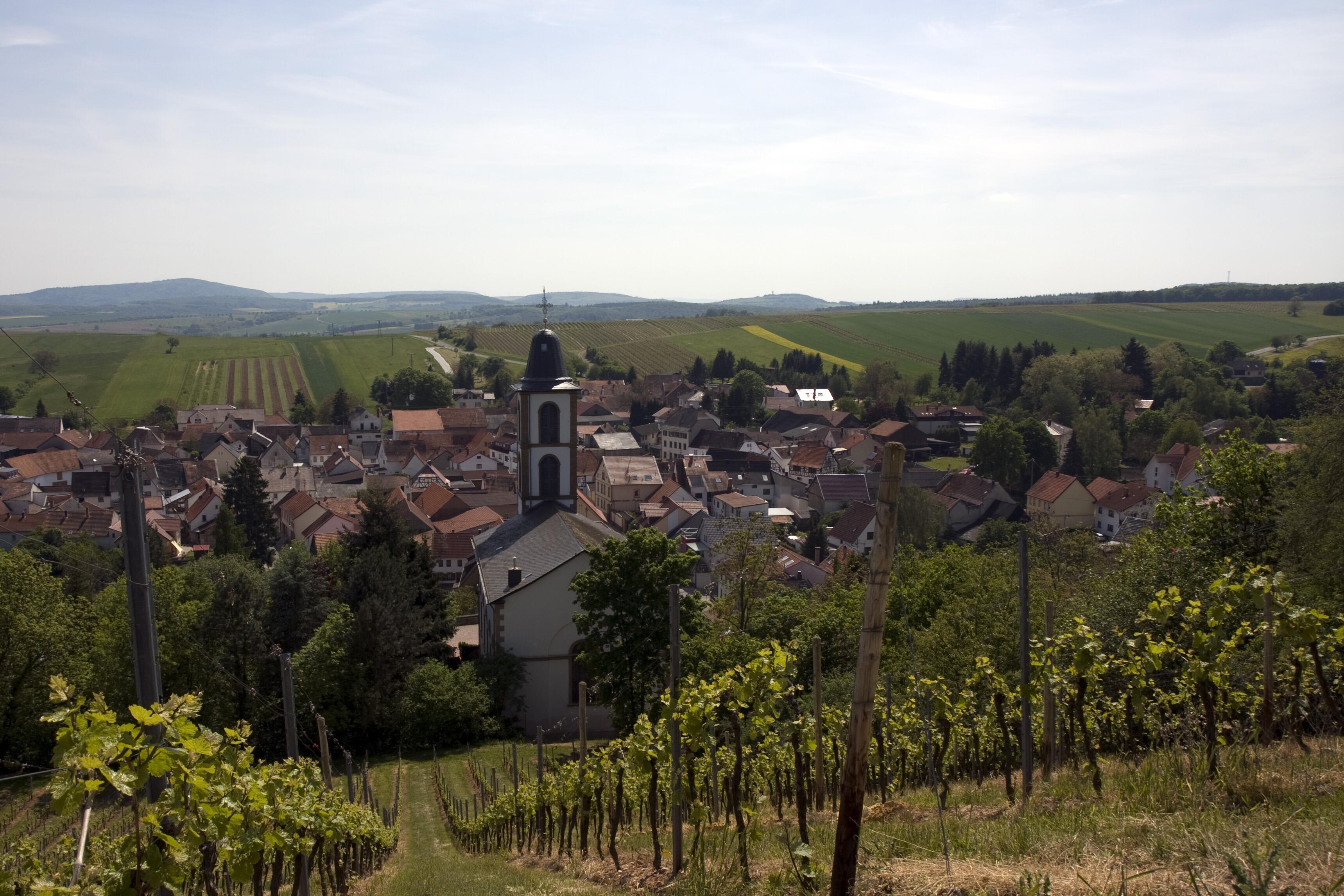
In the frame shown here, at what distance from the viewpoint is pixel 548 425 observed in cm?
3378

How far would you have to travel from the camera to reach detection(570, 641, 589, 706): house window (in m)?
26.2

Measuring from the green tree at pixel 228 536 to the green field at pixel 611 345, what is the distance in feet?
200

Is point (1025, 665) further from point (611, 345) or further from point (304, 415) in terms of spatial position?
point (611, 345)

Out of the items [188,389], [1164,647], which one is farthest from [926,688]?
[188,389]

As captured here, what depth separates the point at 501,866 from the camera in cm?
1154

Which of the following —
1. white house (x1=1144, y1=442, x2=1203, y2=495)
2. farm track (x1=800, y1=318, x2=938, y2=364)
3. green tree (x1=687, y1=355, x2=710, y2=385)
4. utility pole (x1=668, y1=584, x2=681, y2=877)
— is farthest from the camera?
farm track (x1=800, y1=318, x2=938, y2=364)

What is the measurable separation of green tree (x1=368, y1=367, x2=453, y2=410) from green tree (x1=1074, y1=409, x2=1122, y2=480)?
2905 inches

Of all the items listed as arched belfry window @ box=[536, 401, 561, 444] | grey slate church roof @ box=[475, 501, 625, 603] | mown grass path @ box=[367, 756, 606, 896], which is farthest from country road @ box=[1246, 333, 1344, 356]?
mown grass path @ box=[367, 756, 606, 896]

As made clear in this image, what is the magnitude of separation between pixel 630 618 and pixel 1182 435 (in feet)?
245

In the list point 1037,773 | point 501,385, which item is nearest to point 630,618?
point 1037,773

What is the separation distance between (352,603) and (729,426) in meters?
80.4

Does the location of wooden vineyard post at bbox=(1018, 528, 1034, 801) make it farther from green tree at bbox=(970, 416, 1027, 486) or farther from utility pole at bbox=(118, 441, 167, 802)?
green tree at bbox=(970, 416, 1027, 486)

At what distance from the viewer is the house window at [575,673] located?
2623 centimetres

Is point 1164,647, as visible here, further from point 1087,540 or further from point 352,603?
point 1087,540
